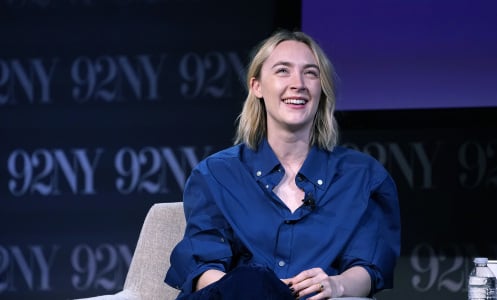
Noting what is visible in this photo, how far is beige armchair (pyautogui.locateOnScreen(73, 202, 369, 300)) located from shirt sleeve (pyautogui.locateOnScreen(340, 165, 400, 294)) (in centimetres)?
54

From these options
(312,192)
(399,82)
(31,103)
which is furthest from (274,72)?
(31,103)

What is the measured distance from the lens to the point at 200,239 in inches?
102

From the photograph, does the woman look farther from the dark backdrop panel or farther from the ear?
the dark backdrop panel

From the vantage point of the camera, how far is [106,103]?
165 inches

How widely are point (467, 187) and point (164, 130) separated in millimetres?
1305

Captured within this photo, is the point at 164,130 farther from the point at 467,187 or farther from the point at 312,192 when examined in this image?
the point at 312,192

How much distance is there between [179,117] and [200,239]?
161 centimetres

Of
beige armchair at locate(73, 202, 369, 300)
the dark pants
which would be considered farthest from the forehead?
the dark pants

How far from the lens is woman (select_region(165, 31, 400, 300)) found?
8.36ft

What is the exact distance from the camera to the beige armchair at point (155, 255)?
9.00 ft

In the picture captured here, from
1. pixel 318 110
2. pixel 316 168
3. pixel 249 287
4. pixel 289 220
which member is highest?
pixel 318 110

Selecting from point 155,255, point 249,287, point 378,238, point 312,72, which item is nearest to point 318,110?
point 312,72

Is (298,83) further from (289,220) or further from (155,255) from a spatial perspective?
(155,255)

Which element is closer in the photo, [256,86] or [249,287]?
[249,287]
